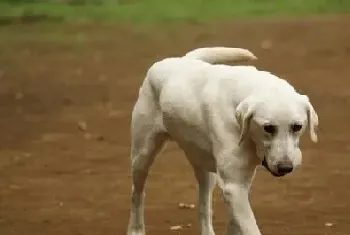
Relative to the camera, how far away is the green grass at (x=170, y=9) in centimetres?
2389

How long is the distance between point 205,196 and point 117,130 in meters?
5.44

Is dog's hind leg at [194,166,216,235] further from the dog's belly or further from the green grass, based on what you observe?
the green grass

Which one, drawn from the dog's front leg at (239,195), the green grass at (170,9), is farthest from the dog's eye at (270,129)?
the green grass at (170,9)

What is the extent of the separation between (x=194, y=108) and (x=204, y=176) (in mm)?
969

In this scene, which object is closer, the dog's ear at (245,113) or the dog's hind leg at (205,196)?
the dog's ear at (245,113)

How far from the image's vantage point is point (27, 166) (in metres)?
10.7

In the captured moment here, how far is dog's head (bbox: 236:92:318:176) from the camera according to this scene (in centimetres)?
550

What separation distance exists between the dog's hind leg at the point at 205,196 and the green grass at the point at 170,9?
54.4 feet

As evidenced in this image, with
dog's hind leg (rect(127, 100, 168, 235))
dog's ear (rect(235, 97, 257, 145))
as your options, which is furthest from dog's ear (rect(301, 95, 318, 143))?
dog's hind leg (rect(127, 100, 168, 235))

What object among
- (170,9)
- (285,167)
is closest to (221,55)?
(285,167)

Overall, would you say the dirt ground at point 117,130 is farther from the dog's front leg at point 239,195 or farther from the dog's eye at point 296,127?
the dog's eye at point 296,127

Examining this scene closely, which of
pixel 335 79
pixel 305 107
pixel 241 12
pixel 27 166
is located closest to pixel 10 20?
pixel 241 12

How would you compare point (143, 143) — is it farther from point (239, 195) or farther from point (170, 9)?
point (170, 9)

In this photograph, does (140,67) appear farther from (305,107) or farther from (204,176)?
(305,107)
